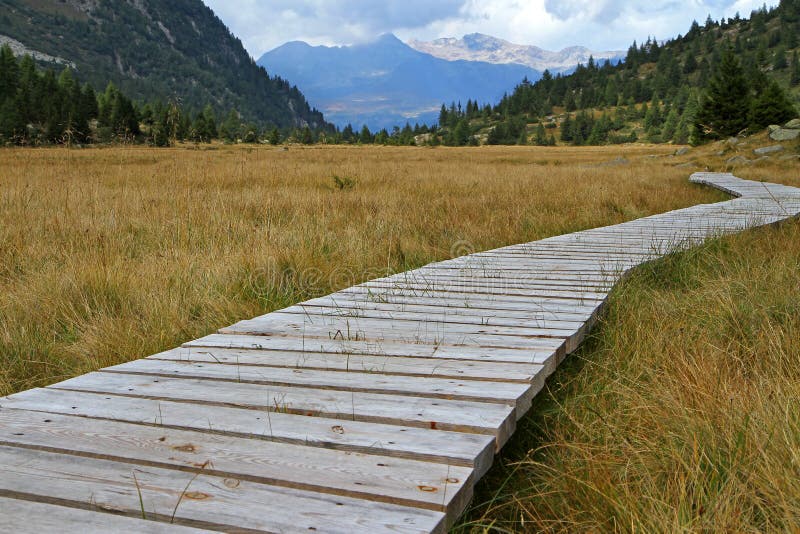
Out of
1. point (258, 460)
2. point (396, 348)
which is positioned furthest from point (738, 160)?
point (258, 460)

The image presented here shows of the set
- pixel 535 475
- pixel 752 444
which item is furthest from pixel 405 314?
pixel 752 444

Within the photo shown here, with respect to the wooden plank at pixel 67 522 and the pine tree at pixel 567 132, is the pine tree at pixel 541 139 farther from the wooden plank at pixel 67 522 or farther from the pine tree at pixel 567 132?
the wooden plank at pixel 67 522

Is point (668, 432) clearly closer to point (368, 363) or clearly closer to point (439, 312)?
point (368, 363)

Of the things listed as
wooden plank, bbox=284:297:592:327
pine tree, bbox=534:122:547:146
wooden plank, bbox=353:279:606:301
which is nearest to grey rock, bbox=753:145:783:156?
wooden plank, bbox=353:279:606:301

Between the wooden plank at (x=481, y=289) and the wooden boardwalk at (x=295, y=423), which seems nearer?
the wooden boardwalk at (x=295, y=423)

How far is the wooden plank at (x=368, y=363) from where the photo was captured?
2059 mm

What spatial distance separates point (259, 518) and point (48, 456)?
2.12 ft

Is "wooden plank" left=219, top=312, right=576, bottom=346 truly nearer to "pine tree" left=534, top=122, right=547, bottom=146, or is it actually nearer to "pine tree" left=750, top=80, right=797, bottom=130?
"pine tree" left=750, top=80, right=797, bottom=130

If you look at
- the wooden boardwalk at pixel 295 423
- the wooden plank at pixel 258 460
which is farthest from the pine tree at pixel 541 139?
the wooden plank at pixel 258 460

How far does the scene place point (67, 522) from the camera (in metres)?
1.17

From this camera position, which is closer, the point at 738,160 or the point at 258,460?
the point at 258,460

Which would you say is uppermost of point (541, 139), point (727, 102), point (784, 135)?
point (541, 139)

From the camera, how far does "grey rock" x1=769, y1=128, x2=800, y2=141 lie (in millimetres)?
19781

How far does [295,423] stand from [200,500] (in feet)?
1.38
